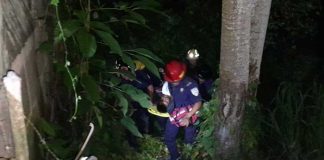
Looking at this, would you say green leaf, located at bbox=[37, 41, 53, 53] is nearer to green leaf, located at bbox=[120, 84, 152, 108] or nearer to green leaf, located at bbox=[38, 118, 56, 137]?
green leaf, located at bbox=[38, 118, 56, 137]

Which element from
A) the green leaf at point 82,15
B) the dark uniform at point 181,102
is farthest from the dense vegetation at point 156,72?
the dark uniform at point 181,102

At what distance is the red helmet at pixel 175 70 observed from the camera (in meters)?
4.19

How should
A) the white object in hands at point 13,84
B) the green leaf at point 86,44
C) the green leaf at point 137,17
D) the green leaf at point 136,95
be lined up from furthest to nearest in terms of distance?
the green leaf at point 136,95 → the green leaf at point 137,17 → the green leaf at point 86,44 → the white object in hands at point 13,84

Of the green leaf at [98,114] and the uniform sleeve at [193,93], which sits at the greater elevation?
the green leaf at [98,114]

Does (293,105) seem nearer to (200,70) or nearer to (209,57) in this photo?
(200,70)

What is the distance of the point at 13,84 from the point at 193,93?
7.20ft

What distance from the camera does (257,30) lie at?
3.69 meters

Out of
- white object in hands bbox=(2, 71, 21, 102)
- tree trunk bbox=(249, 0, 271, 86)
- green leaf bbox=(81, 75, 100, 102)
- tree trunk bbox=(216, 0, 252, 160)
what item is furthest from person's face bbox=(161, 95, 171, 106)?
white object in hands bbox=(2, 71, 21, 102)

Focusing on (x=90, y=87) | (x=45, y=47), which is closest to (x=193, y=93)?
(x=90, y=87)

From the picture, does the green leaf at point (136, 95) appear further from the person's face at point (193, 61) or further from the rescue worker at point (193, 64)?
the person's face at point (193, 61)

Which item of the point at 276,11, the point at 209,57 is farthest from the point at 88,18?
the point at 276,11

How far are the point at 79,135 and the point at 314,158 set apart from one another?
173cm

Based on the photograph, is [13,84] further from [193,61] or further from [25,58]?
[193,61]

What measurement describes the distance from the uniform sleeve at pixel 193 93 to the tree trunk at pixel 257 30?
1.75 feet
